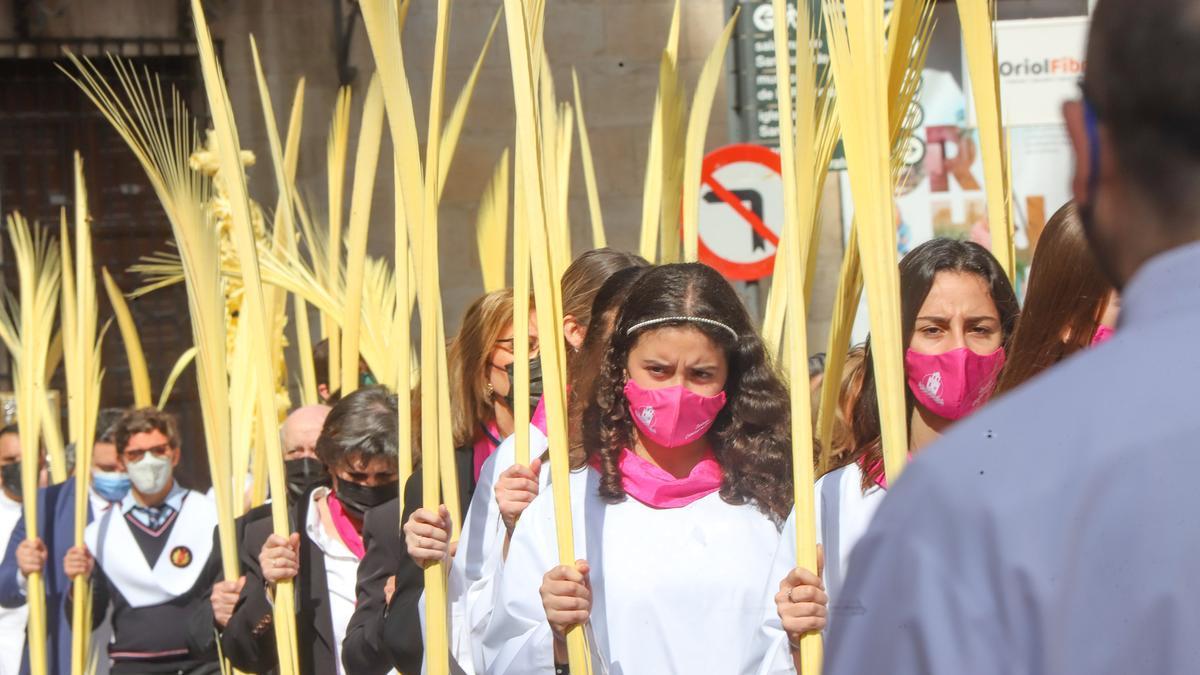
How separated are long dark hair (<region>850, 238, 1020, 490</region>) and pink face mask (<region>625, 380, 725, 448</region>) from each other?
257mm

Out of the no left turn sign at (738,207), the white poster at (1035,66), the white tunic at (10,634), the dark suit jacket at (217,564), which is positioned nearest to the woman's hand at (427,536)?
the dark suit jacket at (217,564)

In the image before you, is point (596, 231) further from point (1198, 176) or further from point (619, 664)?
point (1198, 176)

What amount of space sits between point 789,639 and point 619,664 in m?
0.33

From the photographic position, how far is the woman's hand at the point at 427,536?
2.93 metres

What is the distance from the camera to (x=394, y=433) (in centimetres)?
394

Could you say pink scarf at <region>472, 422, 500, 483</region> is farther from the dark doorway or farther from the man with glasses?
the dark doorway

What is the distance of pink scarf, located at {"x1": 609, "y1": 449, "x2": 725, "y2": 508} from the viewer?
275 cm

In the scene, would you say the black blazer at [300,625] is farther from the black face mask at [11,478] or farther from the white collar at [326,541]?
the black face mask at [11,478]

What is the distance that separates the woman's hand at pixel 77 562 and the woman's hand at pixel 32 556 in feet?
0.35

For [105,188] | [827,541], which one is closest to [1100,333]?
[827,541]

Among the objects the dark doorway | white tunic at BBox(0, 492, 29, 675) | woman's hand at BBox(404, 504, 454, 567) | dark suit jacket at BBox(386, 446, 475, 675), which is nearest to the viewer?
woman's hand at BBox(404, 504, 454, 567)

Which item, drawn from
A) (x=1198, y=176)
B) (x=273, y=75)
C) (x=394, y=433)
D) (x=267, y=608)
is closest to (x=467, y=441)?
(x=394, y=433)

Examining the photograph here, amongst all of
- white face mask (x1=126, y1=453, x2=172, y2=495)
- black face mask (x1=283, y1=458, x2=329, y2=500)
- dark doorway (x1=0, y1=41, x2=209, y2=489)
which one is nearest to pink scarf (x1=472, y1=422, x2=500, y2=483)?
black face mask (x1=283, y1=458, x2=329, y2=500)

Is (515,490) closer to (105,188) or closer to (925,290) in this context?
(925,290)
